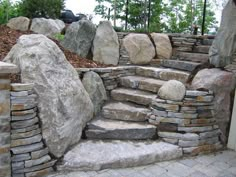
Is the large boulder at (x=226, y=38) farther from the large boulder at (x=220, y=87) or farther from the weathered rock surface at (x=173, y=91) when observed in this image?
the weathered rock surface at (x=173, y=91)

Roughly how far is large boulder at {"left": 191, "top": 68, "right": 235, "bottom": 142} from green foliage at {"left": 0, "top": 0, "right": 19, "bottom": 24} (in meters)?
3.76

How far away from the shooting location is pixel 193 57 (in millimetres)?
3906

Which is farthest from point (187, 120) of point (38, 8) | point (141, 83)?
point (38, 8)

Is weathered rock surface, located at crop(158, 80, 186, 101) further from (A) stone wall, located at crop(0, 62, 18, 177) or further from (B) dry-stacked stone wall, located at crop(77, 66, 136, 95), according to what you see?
(A) stone wall, located at crop(0, 62, 18, 177)

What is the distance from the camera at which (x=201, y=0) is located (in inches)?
338

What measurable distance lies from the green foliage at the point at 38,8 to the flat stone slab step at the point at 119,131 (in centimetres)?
308

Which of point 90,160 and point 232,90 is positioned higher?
point 232,90

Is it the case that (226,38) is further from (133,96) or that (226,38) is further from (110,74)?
(110,74)

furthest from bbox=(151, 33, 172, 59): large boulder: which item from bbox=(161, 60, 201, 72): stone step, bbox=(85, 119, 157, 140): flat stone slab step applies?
Result: bbox=(85, 119, 157, 140): flat stone slab step

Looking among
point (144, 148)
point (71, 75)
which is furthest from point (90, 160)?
point (71, 75)

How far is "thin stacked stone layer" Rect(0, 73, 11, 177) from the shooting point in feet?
6.93

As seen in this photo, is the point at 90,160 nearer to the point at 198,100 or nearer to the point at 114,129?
the point at 114,129

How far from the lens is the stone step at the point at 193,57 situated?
375cm

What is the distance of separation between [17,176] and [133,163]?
1.09 metres
